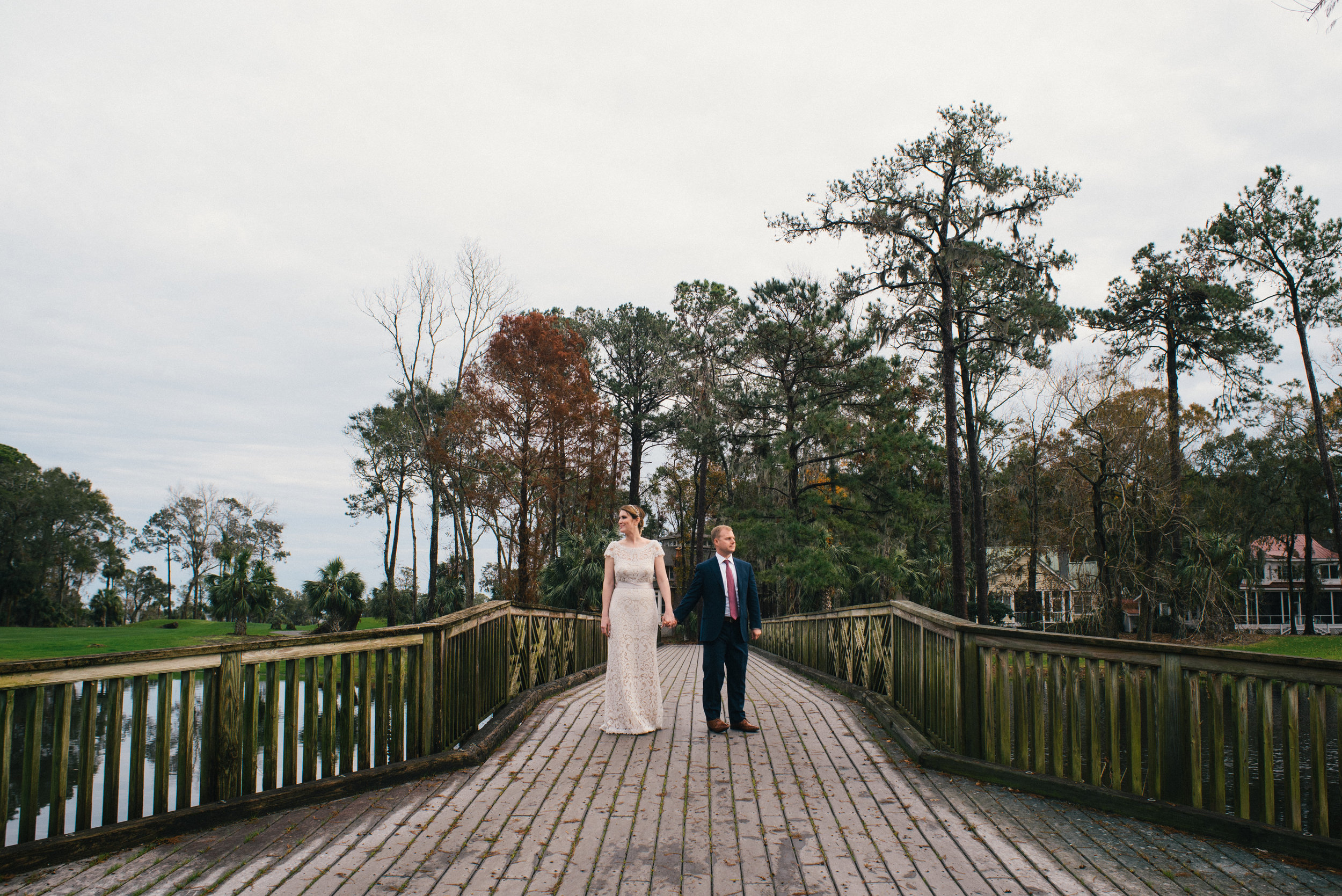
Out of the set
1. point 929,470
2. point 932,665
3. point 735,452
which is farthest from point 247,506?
point 932,665

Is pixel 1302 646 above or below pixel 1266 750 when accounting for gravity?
below

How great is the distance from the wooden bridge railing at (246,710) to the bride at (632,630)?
103 cm

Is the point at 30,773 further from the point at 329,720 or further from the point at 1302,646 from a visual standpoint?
the point at 1302,646

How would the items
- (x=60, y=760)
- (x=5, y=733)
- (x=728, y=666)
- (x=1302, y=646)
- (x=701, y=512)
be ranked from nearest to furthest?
(x=5, y=733), (x=60, y=760), (x=728, y=666), (x=1302, y=646), (x=701, y=512)

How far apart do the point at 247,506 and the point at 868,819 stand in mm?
65897

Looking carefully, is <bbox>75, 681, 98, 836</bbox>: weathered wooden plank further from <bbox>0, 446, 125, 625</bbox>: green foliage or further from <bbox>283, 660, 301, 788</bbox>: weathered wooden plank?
<bbox>0, 446, 125, 625</bbox>: green foliage

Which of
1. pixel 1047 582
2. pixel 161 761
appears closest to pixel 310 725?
pixel 161 761

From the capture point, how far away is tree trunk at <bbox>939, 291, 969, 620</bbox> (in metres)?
20.8

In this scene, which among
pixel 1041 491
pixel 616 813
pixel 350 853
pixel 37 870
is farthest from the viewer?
pixel 1041 491

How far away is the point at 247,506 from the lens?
2436 inches

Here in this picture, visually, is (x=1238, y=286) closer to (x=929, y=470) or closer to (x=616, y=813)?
(x=929, y=470)

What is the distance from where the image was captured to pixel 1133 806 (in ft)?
14.1

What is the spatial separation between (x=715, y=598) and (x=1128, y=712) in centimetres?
285

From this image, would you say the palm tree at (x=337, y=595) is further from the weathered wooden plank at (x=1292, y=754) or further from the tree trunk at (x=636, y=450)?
the weathered wooden plank at (x=1292, y=754)
